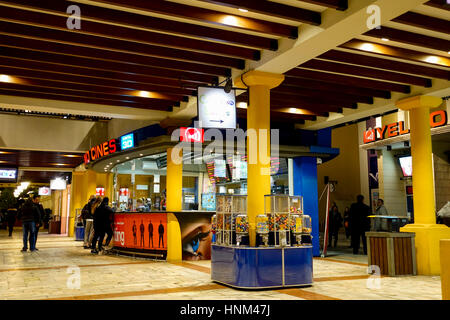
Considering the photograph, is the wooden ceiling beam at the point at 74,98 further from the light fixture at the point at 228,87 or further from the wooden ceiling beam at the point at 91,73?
the light fixture at the point at 228,87

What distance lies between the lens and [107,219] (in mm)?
10836

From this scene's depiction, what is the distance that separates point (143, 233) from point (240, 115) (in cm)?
370

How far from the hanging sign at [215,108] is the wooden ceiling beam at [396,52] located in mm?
1974

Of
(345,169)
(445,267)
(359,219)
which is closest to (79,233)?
(359,219)

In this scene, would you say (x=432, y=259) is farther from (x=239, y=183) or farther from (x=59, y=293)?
(x=239, y=183)

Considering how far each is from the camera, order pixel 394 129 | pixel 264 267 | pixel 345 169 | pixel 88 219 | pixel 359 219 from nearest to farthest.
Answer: pixel 264 267 < pixel 359 219 < pixel 394 129 < pixel 88 219 < pixel 345 169

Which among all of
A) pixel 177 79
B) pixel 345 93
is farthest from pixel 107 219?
Result: pixel 345 93

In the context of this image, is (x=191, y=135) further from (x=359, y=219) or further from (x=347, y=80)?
(x=359, y=219)

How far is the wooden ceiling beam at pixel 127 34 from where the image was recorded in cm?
525

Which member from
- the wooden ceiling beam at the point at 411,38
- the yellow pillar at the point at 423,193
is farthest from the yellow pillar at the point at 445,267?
the yellow pillar at the point at 423,193

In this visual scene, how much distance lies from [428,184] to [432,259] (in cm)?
139

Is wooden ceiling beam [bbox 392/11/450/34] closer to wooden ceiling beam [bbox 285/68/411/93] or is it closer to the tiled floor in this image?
wooden ceiling beam [bbox 285/68/411/93]

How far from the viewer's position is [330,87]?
26.5 feet

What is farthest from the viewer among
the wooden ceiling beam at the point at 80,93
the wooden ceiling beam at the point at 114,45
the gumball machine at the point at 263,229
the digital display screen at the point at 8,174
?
the digital display screen at the point at 8,174
